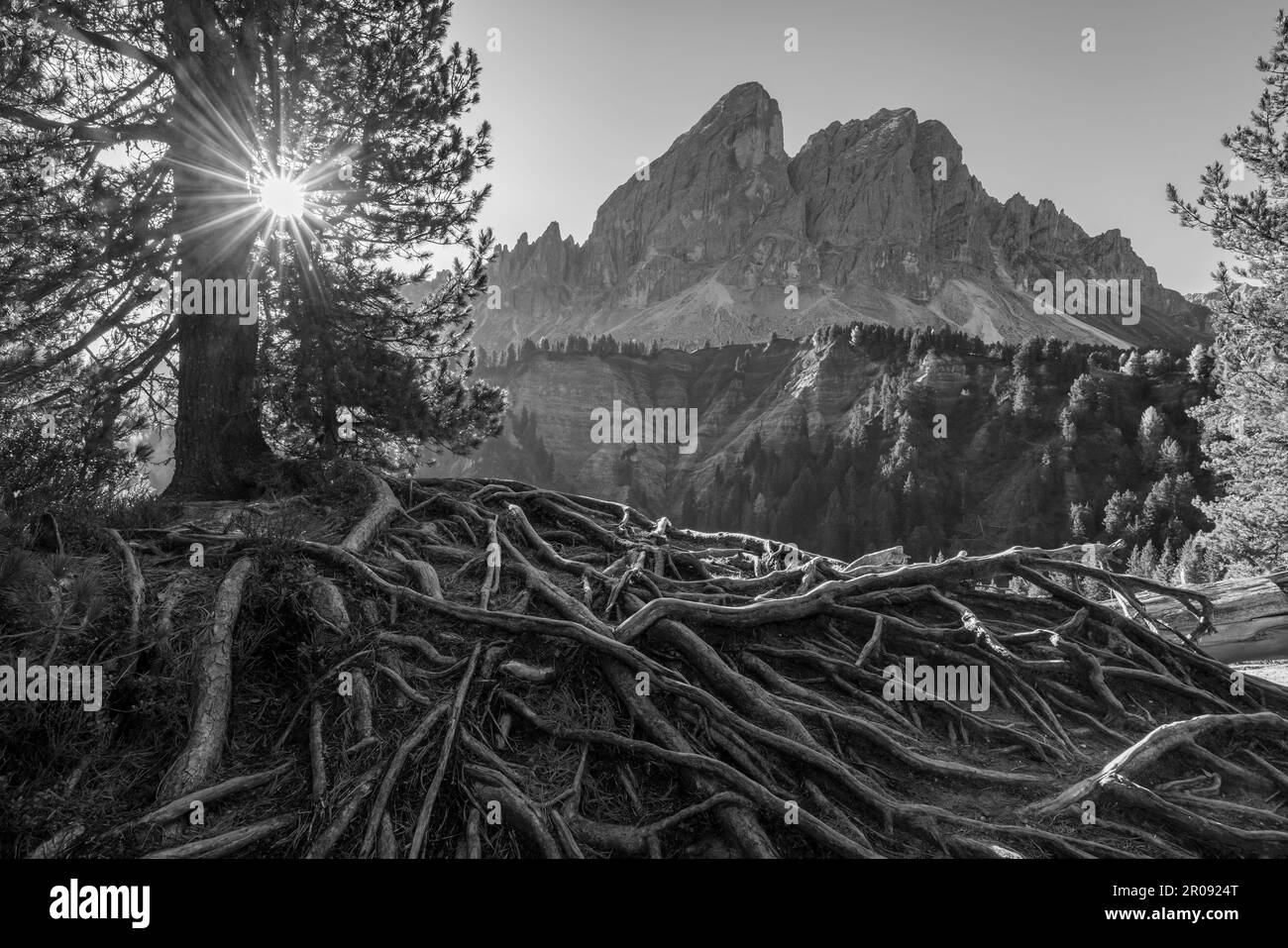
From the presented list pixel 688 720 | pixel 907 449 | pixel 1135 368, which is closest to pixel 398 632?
pixel 688 720

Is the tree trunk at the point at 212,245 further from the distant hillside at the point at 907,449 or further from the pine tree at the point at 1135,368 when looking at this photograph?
the pine tree at the point at 1135,368

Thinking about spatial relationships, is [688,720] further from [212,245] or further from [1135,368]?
[1135,368]

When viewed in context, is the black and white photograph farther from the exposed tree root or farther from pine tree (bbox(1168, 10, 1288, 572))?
pine tree (bbox(1168, 10, 1288, 572))

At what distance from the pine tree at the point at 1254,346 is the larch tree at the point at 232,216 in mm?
19678

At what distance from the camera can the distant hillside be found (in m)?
103

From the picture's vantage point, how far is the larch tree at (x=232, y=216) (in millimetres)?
8586

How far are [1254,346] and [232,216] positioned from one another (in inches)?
1075

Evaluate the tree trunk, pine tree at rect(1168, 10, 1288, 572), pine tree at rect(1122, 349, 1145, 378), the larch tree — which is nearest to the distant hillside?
pine tree at rect(1122, 349, 1145, 378)

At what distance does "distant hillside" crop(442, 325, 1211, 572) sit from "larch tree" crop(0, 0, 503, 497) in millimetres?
74423

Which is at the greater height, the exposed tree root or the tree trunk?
the tree trunk

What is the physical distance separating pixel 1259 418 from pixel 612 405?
153 m

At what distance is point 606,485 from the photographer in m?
152

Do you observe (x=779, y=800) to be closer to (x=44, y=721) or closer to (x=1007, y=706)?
(x=1007, y=706)

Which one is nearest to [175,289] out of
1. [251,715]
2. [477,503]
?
[477,503]
